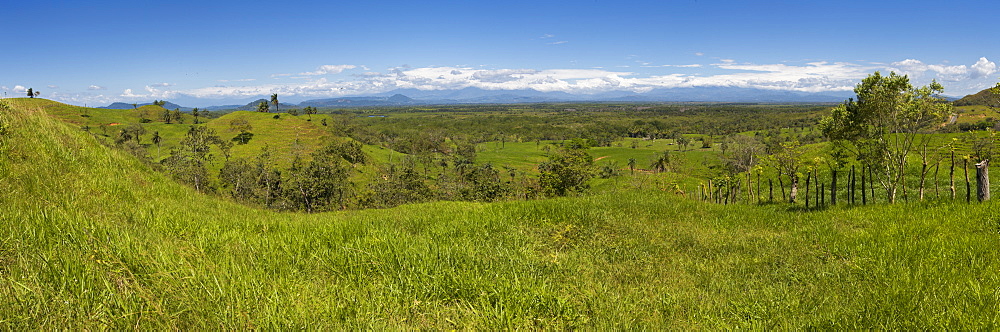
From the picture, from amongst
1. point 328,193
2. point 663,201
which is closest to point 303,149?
point 328,193

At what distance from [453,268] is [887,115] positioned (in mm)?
12517

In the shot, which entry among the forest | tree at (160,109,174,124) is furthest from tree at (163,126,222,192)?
tree at (160,109,174,124)

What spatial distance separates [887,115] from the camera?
11.2 meters

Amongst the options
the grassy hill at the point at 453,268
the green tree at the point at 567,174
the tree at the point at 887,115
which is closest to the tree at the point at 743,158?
the green tree at the point at 567,174

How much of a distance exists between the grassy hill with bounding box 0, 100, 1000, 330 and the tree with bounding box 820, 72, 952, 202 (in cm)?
369

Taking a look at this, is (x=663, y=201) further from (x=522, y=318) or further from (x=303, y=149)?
(x=303, y=149)

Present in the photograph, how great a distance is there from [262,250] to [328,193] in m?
57.8

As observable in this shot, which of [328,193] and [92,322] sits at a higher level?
[92,322]

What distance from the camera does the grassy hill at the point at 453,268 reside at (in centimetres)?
326

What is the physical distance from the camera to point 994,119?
34.9ft

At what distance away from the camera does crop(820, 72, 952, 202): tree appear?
10.6m

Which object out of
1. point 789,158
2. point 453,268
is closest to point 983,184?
point 789,158

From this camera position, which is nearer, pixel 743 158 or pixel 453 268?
pixel 453 268

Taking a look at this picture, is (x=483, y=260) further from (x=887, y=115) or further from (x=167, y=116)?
(x=167, y=116)
